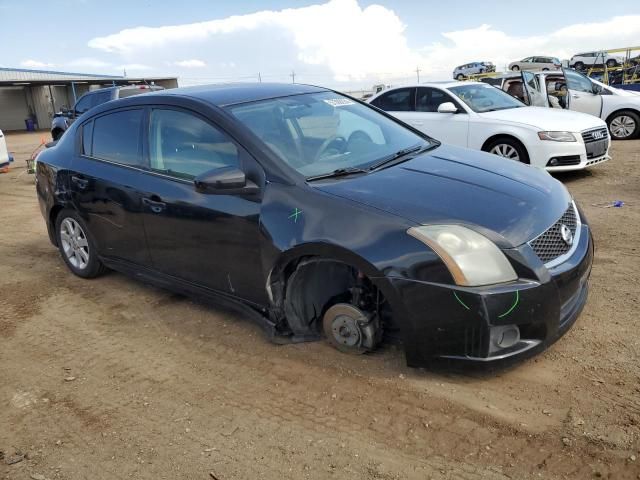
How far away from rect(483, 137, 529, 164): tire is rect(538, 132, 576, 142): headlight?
0.30m

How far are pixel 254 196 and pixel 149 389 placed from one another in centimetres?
128

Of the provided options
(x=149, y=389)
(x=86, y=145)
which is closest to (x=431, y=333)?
(x=149, y=389)

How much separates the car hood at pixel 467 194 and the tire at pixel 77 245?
2547mm

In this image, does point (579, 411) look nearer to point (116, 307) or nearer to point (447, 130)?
point (116, 307)

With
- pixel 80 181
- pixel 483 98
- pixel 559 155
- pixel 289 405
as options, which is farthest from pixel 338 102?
pixel 483 98

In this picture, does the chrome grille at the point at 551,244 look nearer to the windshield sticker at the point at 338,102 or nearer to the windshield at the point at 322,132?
the windshield at the point at 322,132

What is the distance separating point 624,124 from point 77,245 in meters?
11.9

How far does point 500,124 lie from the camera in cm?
785

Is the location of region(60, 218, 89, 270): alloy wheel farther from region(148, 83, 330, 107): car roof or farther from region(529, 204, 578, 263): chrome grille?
region(529, 204, 578, 263): chrome grille

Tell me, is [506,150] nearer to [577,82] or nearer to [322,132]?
[322,132]

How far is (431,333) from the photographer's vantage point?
272cm

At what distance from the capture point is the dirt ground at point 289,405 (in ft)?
7.86

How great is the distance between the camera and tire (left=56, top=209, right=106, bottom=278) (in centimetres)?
463

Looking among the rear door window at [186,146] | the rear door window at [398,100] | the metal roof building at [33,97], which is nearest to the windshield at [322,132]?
the rear door window at [186,146]
